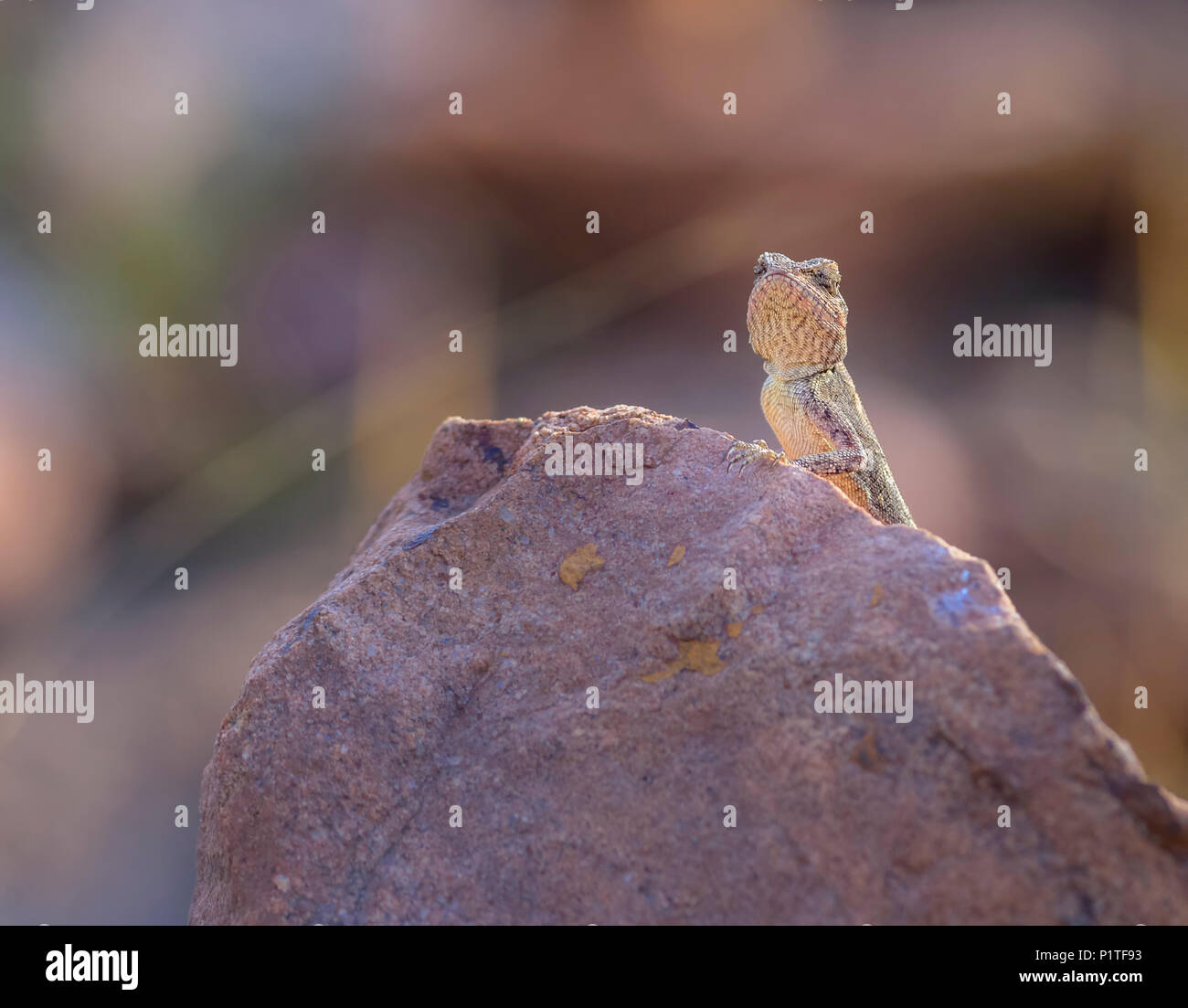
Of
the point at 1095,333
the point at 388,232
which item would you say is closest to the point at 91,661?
the point at 388,232

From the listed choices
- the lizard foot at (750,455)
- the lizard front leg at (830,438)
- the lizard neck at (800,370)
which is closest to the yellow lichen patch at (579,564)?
the lizard foot at (750,455)

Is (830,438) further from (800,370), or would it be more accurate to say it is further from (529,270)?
(529,270)

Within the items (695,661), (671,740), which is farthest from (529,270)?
(671,740)

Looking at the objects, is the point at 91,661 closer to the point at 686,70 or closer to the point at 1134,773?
the point at 686,70

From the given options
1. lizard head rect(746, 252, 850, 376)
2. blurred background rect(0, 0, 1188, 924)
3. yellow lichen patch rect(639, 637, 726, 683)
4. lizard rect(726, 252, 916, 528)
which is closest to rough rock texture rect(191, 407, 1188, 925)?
yellow lichen patch rect(639, 637, 726, 683)

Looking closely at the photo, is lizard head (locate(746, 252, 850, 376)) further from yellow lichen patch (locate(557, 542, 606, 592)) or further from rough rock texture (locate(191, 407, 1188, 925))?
yellow lichen patch (locate(557, 542, 606, 592))

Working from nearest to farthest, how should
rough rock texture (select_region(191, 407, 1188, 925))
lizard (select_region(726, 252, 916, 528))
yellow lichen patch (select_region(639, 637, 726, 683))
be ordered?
rough rock texture (select_region(191, 407, 1188, 925)), yellow lichen patch (select_region(639, 637, 726, 683)), lizard (select_region(726, 252, 916, 528))
